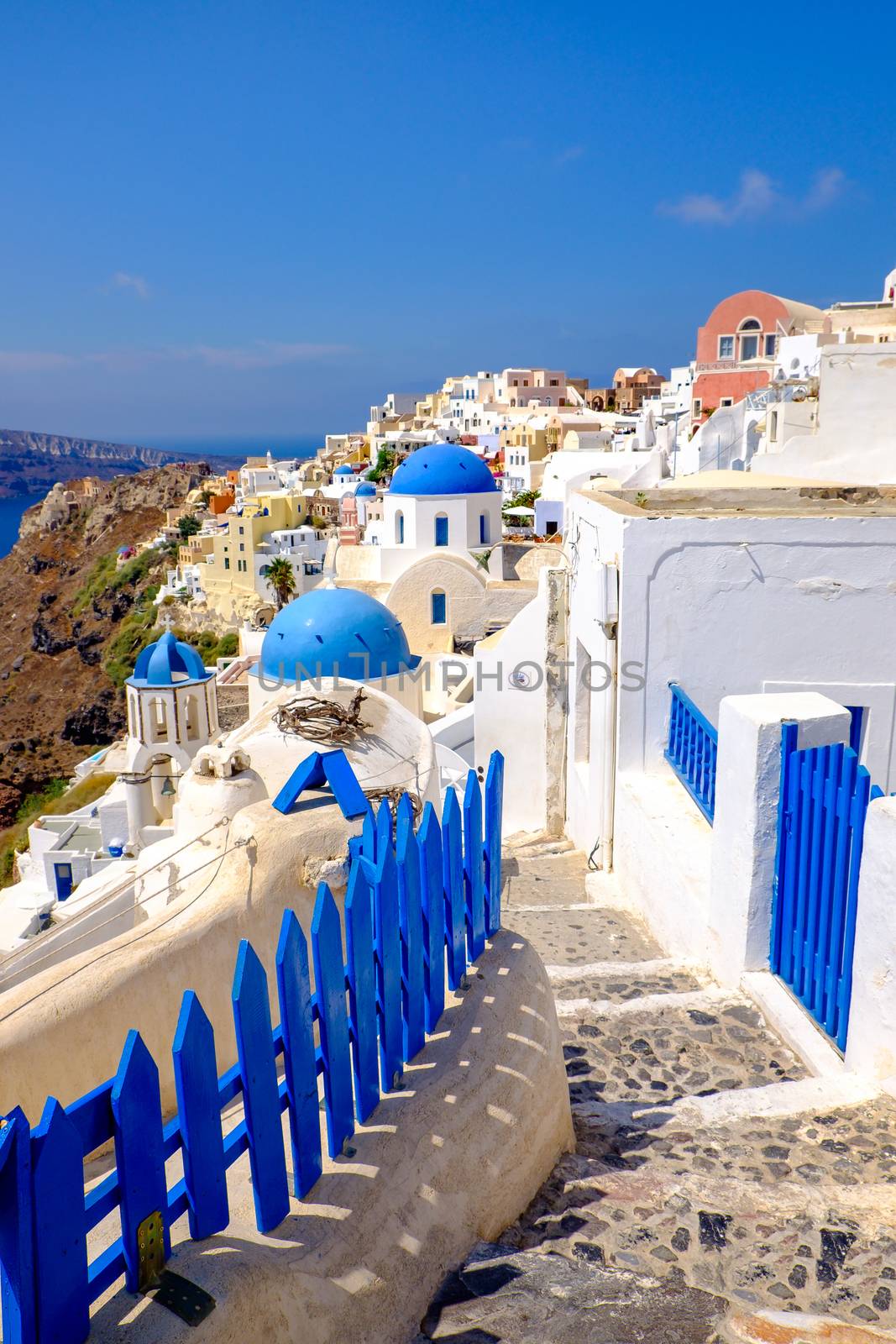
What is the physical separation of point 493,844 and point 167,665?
10852mm

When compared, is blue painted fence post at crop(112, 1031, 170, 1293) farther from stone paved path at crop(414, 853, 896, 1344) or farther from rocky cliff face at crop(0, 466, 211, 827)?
rocky cliff face at crop(0, 466, 211, 827)

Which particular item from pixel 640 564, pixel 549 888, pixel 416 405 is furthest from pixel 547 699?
pixel 416 405

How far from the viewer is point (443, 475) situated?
1060 inches

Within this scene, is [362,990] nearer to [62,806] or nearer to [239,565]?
[62,806]

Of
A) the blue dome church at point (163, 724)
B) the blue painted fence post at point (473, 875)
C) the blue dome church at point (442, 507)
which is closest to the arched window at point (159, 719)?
the blue dome church at point (163, 724)

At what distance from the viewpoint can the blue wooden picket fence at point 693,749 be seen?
211 inches

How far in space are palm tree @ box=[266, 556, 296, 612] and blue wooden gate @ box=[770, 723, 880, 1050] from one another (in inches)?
1807

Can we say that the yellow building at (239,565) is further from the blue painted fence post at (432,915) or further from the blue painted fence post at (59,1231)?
the blue painted fence post at (59,1231)

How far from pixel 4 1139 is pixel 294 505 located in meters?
57.8

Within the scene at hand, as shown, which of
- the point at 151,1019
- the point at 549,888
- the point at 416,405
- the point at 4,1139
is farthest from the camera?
the point at 416,405

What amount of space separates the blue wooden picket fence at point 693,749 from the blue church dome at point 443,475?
21125mm

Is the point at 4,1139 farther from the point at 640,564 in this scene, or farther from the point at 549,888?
the point at 549,888

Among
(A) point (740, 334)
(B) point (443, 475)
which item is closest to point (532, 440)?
(A) point (740, 334)

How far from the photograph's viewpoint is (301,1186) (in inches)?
86.3
